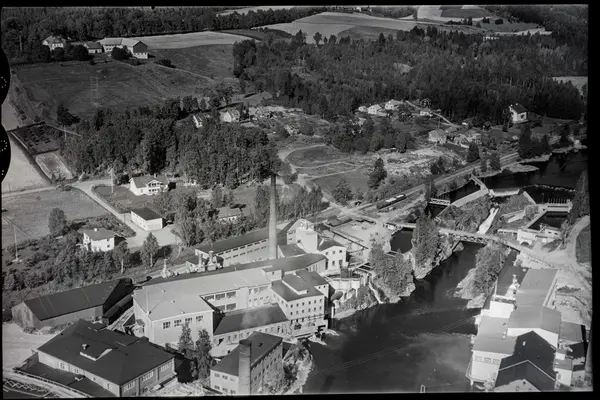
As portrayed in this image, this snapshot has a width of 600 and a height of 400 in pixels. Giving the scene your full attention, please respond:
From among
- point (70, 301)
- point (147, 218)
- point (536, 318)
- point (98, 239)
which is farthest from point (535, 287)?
point (70, 301)

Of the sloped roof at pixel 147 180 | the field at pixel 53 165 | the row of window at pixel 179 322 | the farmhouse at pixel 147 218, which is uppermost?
the field at pixel 53 165

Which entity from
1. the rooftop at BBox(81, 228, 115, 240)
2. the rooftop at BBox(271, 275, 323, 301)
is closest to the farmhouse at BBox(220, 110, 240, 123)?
the rooftop at BBox(81, 228, 115, 240)

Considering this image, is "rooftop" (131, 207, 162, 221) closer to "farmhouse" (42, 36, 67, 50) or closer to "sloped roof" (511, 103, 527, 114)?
"farmhouse" (42, 36, 67, 50)

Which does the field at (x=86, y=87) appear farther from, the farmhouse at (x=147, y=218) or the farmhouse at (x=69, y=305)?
the farmhouse at (x=69, y=305)

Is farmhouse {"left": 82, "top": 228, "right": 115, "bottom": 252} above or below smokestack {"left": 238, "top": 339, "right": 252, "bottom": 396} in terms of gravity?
above

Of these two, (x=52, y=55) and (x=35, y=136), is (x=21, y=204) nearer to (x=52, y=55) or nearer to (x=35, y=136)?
(x=35, y=136)

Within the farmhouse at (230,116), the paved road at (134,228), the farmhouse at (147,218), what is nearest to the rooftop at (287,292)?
the paved road at (134,228)
